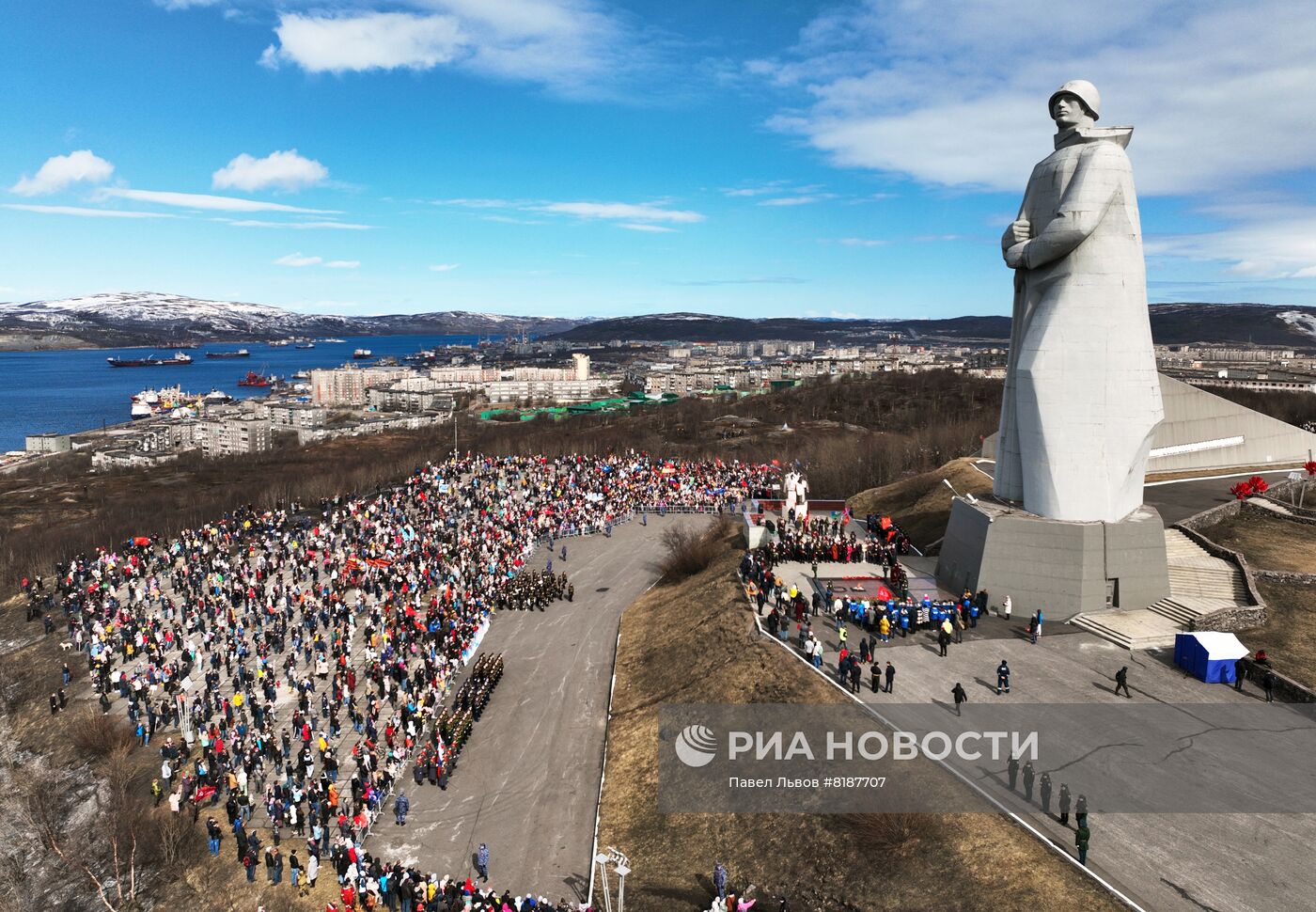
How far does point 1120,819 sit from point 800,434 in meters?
84.1

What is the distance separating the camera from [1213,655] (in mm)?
Result: 18859

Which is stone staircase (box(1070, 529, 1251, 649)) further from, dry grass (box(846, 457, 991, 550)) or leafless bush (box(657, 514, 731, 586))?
leafless bush (box(657, 514, 731, 586))

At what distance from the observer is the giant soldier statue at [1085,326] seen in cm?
2242

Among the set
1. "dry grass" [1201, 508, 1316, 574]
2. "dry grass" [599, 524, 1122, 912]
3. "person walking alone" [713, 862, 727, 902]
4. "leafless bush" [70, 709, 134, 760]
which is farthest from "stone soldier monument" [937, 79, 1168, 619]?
"leafless bush" [70, 709, 134, 760]

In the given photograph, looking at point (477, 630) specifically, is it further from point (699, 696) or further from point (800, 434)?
point (800, 434)

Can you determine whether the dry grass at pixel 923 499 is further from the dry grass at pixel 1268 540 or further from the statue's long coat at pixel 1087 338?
the statue's long coat at pixel 1087 338

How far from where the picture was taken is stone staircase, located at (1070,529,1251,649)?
70.6 feet

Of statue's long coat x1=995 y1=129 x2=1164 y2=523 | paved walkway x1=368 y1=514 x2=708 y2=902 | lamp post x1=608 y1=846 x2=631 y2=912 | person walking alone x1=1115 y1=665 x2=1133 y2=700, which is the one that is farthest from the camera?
statue's long coat x1=995 y1=129 x2=1164 y2=523

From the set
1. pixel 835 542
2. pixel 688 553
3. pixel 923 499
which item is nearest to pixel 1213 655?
pixel 835 542

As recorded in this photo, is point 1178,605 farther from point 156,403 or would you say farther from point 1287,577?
point 156,403

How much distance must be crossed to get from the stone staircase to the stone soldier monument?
1.56ft

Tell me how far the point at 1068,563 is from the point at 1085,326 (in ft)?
21.7

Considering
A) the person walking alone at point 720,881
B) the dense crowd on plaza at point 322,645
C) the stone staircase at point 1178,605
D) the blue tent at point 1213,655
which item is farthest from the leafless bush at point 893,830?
the stone staircase at point 1178,605

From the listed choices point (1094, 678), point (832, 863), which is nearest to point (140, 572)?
point (832, 863)
